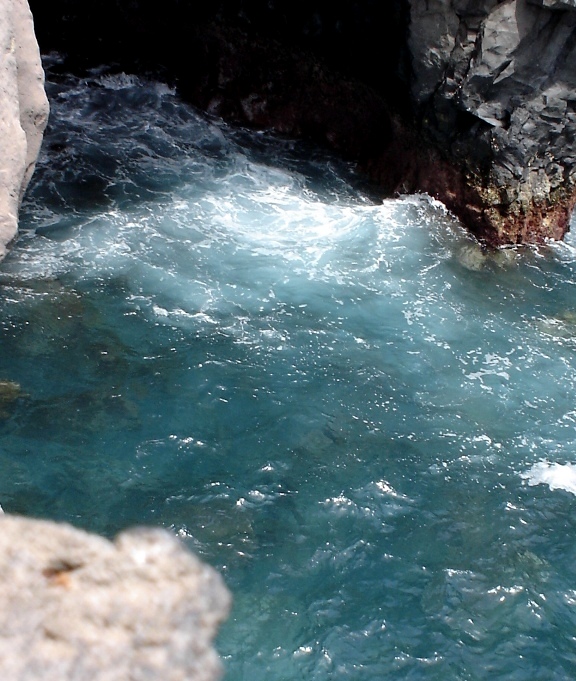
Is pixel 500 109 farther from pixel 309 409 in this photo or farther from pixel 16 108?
pixel 16 108

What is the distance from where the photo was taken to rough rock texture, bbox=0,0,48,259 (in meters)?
4.05

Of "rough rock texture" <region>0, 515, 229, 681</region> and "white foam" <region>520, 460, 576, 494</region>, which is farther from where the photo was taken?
"white foam" <region>520, 460, 576, 494</region>

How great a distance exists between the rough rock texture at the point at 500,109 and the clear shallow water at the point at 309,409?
0.47 m

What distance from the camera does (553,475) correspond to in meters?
5.25

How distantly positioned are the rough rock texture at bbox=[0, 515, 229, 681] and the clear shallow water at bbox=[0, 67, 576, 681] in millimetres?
1114

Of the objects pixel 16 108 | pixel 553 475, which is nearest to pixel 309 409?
pixel 553 475

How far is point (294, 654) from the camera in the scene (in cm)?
385

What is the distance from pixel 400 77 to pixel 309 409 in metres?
5.16

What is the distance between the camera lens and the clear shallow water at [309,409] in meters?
4.16

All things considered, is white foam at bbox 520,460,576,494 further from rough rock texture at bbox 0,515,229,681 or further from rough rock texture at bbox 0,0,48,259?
rough rock texture at bbox 0,0,48,259

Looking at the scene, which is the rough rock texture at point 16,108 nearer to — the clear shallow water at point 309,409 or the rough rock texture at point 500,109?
the clear shallow water at point 309,409

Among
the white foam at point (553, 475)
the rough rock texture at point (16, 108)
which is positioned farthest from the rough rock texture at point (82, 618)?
the white foam at point (553, 475)

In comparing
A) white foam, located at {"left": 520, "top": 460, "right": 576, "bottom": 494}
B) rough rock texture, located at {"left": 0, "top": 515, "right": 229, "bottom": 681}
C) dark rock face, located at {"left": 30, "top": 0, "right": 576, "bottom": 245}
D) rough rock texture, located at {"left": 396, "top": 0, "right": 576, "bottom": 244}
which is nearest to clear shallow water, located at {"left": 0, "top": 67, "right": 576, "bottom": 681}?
white foam, located at {"left": 520, "top": 460, "right": 576, "bottom": 494}

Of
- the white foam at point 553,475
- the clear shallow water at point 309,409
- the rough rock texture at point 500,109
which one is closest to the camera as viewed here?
the clear shallow water at point 309,409
